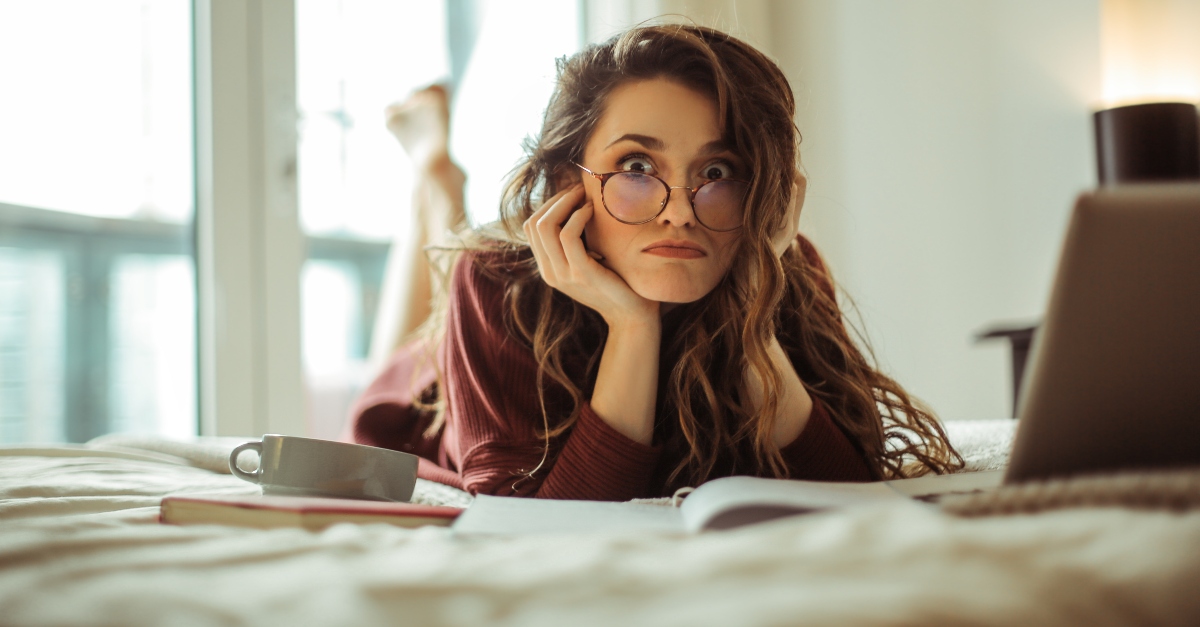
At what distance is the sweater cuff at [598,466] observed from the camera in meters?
0.95

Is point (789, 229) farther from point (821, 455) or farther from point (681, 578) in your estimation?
point (681, 578)

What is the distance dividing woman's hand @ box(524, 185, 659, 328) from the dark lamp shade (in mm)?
1691

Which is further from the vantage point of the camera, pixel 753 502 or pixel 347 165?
pixel 347 165

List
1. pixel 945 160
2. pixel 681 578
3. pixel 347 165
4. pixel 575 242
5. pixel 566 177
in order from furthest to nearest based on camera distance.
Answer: pixel 945 160 < pixel 347 165 < pixel 566 177 < pixel 575 242 < pixel 681 578

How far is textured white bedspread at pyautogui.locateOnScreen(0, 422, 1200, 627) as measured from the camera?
0.90 ft

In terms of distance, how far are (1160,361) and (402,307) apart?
192 centimetres

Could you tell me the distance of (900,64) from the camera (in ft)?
9.63

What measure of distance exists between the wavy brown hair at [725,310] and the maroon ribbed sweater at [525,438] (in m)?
0.02

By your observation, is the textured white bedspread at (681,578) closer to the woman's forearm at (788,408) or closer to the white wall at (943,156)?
the woman's forearm at (788,408)

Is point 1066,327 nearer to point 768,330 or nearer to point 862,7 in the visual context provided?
point 768,330

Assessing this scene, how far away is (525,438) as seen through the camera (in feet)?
3.41

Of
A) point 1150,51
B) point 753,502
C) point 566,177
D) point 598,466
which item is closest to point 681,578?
point 753,502

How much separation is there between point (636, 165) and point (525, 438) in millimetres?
349

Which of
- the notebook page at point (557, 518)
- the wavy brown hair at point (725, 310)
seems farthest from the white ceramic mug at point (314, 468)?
the wavy brown hair at point (725, 310)
